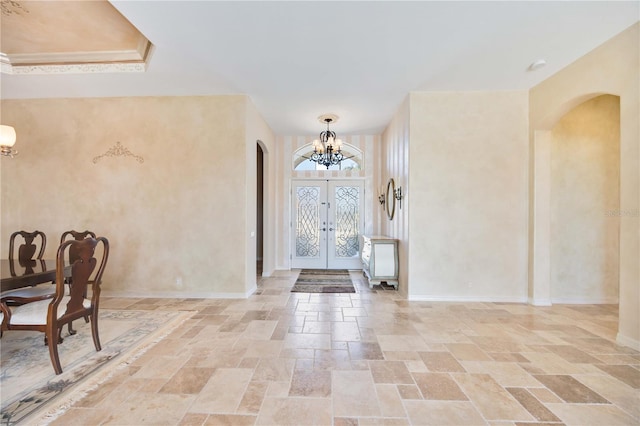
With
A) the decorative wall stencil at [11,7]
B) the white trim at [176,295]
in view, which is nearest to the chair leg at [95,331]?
the white trim at [176,295]

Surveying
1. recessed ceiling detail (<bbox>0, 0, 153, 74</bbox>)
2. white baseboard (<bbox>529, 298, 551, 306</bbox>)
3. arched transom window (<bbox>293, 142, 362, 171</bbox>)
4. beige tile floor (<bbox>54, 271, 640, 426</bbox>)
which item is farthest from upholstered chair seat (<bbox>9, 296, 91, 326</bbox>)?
white baseboard (<bbox>529, 298, 551, 306</bbox>)

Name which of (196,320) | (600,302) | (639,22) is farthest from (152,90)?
(600,302)

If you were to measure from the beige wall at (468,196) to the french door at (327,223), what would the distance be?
2.84 m

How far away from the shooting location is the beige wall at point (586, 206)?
426 cm

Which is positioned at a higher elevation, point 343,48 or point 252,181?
point 343,48

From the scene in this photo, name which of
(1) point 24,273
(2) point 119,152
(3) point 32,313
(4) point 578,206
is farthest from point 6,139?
(4) point 578,206

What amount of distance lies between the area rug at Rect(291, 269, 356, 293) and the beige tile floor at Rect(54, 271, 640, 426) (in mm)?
1250

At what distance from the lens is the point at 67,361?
252 cm

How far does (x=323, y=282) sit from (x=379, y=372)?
334 centimetres

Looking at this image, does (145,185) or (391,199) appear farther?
(391,199)

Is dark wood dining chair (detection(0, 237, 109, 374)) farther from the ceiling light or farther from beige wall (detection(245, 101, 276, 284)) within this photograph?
the ceiling light

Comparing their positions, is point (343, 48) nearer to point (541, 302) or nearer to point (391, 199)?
point (391, 199)

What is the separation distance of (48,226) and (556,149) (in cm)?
832

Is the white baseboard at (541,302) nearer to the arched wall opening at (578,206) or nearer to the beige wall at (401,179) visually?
the arched wall opening at (578,206)
